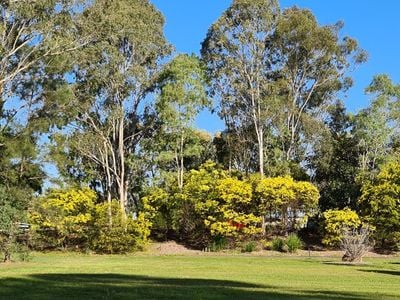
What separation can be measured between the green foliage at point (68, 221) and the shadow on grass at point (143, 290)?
2020 centimetres

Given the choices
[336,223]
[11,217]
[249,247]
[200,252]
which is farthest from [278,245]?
[11,217]

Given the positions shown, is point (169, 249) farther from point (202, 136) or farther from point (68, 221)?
point (202, 136)

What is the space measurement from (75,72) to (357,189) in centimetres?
2140

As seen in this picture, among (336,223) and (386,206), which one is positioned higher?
(386,206)

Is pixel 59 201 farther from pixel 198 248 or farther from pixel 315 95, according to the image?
pixel 315 95

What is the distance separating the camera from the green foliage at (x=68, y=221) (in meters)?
36.3

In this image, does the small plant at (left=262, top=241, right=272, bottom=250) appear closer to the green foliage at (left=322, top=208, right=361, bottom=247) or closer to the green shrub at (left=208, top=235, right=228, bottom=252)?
Answer: the green shrub at (left=208, top=235, right=228, bottom=252)

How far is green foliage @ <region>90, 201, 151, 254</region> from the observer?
36.0 meters

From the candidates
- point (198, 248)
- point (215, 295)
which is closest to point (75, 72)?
point (198, 248)

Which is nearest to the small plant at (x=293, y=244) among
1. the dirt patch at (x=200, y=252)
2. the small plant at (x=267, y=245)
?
the dirt patch at (x=200, y=252)

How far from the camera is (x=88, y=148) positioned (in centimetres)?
4366

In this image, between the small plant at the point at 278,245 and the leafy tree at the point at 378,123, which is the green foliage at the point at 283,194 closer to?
the small plant at the point at 278,245

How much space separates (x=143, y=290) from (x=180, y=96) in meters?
31.0

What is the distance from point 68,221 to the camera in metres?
37.2
